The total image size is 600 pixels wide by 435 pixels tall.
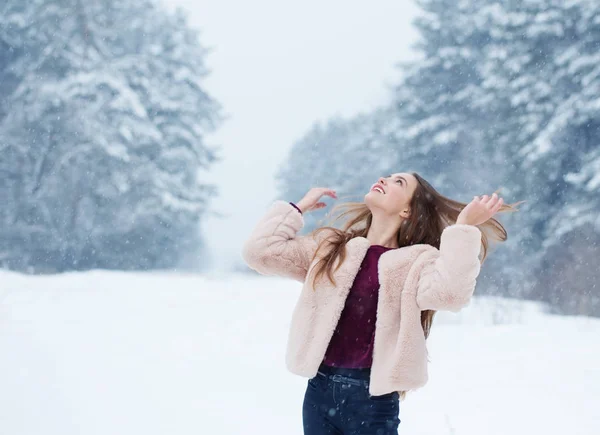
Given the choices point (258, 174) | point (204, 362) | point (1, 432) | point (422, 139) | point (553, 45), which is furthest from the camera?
point (258, 174)

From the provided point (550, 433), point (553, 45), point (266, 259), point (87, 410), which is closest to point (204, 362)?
point (87, 410)

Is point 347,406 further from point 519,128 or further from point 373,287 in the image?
point 519,128

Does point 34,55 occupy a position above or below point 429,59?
below

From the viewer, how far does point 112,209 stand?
1842 centimetres

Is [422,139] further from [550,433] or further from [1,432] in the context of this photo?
[1,432]

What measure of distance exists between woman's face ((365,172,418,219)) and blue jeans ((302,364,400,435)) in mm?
694

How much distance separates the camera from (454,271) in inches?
86.1

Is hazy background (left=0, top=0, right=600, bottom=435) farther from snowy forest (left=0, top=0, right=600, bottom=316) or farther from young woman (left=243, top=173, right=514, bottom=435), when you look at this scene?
young woman (left=243, top=173, right=514, bottom=435)

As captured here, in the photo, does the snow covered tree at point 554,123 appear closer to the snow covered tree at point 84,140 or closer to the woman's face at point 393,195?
the woman's face at point 393,195

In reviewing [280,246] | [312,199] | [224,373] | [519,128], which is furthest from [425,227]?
[519,128]

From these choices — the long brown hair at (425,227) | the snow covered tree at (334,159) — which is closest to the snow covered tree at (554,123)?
the snow covered tree at (334,159)

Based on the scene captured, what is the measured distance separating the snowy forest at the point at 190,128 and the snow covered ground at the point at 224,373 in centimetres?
584

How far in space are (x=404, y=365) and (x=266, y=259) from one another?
71cm

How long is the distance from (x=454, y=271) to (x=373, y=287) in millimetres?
367
